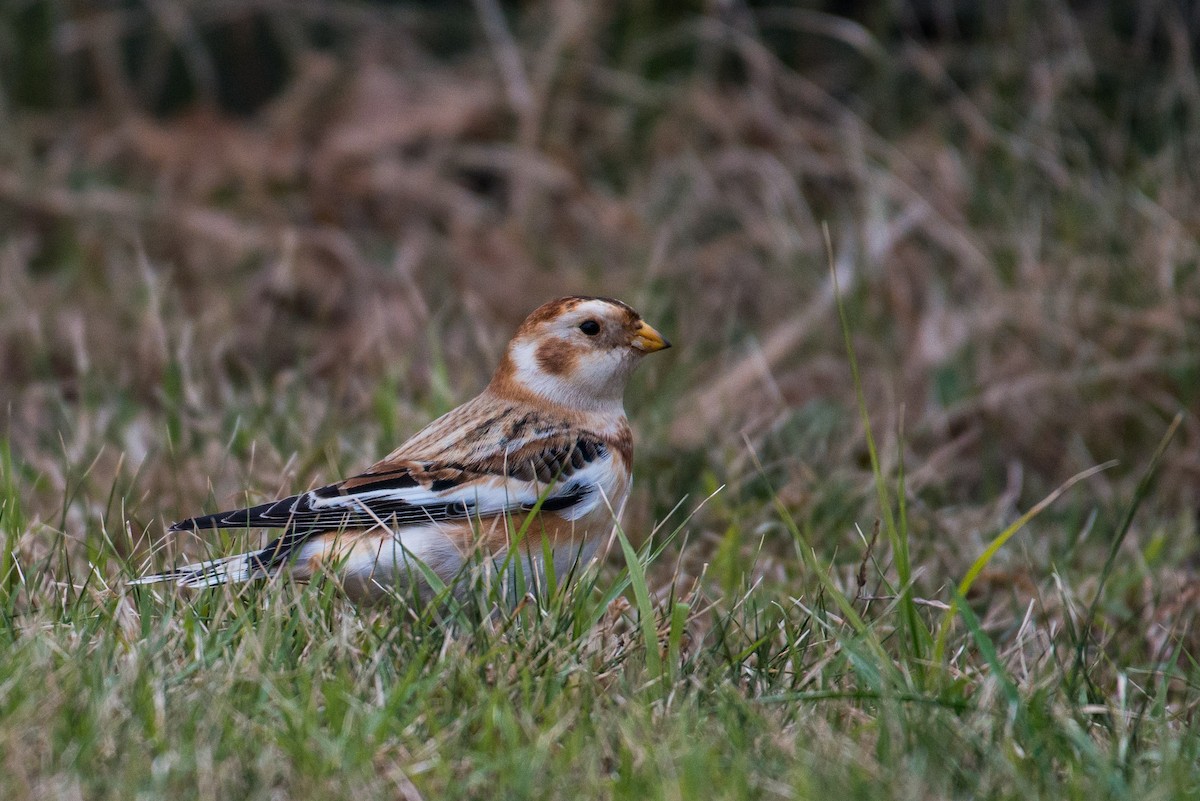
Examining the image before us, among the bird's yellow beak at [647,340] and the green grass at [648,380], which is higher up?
the bird's yellow beak at [647,340]

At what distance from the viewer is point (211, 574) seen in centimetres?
304

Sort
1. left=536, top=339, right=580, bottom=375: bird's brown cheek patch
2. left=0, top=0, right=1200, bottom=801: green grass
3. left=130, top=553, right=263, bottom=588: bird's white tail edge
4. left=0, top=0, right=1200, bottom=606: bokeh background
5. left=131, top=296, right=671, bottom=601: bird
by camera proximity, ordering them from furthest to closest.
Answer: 1. left=0, top=0, right=1200, bottom=606: bokeh background
2. left=536, top=339, right=580, bottom=375: bird's brown cheek patch
3. left=131, top=296, right=671, bottom=601: bird
4. left=130, top=553, right=263, bottom=588: bird's white tail edge
5. left=0, top=0, right=1200, bottom=801: green grass

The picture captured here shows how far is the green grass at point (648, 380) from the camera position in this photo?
2506 millimetres

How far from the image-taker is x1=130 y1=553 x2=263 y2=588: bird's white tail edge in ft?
9.86

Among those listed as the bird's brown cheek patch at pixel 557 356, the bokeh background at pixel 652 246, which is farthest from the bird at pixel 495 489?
the bokeh background at pixel 652 246

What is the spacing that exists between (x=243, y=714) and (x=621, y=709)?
0.62 m

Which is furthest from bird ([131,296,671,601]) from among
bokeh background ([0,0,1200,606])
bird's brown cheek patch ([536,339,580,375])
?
bokeh background ([0,0,1200,606])

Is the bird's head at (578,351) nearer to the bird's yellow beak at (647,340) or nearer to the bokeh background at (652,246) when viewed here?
the bird's yellow beak at (647,340)

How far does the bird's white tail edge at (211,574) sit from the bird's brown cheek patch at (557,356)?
97cm

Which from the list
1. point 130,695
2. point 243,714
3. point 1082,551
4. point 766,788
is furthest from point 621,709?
point 1082,551

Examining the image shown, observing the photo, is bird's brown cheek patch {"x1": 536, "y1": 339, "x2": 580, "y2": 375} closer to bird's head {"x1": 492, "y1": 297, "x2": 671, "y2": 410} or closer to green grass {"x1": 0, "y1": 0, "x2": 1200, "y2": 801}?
bird's head {"x1": 492, "y1": 297, "x2": 671, "y2": 410}

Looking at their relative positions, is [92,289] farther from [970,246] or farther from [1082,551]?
[1082,551]

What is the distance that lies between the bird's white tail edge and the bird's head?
0.95m

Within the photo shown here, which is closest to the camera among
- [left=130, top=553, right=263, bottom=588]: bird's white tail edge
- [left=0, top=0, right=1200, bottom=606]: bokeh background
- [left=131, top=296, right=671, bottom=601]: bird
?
[left=130, top=553, right=263, bottom=588]: bird's white tail edge
